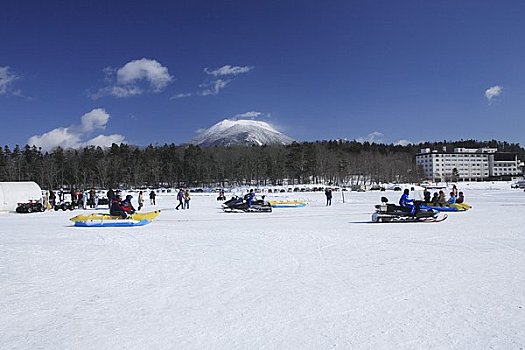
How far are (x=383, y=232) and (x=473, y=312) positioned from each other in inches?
350

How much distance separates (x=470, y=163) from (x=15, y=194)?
168184mm

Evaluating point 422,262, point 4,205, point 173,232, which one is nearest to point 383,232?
point 422,262

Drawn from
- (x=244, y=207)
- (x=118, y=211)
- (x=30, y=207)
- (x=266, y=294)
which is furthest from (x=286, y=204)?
(x=266, y=294)

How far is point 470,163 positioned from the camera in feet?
550

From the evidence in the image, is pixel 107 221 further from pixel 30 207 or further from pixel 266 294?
pixel 30 207

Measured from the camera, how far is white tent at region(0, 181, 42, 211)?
2938cm

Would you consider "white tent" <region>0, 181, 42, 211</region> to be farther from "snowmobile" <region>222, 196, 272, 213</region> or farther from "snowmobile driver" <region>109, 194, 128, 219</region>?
"snowmobile driver" <region>109, 194, 128, 219</region>

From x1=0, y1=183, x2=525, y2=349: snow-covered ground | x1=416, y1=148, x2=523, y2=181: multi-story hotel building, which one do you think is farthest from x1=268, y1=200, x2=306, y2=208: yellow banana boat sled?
x1=416, y1=148, x2=523, y2=181: multi-story hotel building

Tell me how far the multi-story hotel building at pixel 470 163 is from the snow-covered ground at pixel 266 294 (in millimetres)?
161566

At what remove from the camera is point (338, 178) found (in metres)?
103

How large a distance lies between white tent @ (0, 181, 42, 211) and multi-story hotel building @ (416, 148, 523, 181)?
151 metres

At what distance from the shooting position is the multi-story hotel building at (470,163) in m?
163

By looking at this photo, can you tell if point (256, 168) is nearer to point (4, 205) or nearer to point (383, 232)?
point (4, 205)

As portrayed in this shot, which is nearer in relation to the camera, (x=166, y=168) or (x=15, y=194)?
(x=15, y=194)
